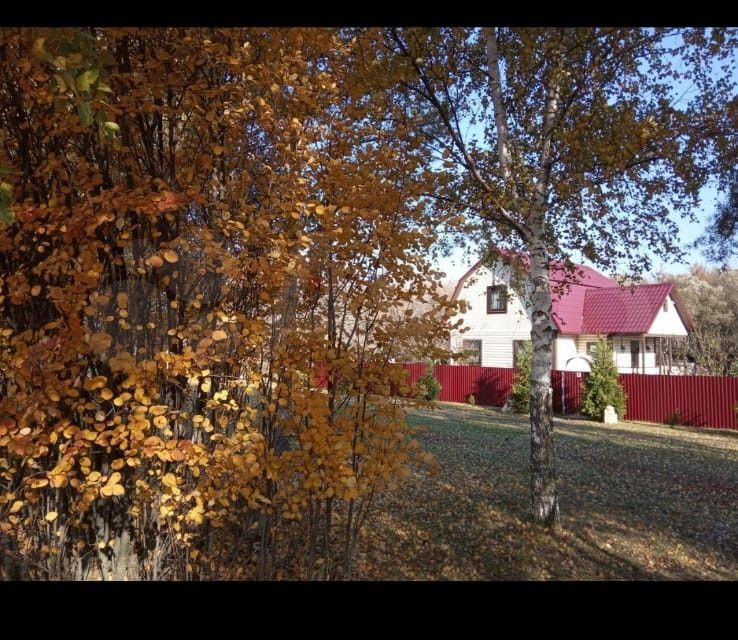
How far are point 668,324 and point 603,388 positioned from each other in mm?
7962

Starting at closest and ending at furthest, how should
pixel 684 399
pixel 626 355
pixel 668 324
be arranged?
pixel 684 399, pixel 626 355, pixel 668 324

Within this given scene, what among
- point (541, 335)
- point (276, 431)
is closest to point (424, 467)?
point (541, 335)

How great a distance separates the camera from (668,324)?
20.2 metres

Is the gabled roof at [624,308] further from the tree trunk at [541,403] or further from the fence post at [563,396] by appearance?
the tree trunk at [541,403]

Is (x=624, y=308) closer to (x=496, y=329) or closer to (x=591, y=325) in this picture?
(x=591, y=325)

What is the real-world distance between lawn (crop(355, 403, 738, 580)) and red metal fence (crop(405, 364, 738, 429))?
4.70 metres

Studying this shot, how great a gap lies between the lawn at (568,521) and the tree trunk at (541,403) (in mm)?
283

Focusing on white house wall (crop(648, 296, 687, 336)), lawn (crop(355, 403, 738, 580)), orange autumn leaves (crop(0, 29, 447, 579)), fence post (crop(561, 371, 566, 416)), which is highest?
white house wall (crop(648, 296, 687, 336))

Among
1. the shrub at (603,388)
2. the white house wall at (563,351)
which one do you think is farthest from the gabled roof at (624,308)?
the shrub at (603,388)

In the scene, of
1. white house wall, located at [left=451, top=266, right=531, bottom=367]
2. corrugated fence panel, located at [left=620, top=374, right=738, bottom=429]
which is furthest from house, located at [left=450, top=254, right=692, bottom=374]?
corrugated fence panel, located at [left=620, top=374, right=738, bottom=429]

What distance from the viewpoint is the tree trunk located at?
510 centimetres

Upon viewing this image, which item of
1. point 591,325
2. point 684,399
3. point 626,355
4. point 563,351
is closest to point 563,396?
point 684,399

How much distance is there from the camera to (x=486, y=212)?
5.54m

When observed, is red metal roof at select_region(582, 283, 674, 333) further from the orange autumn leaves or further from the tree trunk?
the orange autumn leaves
